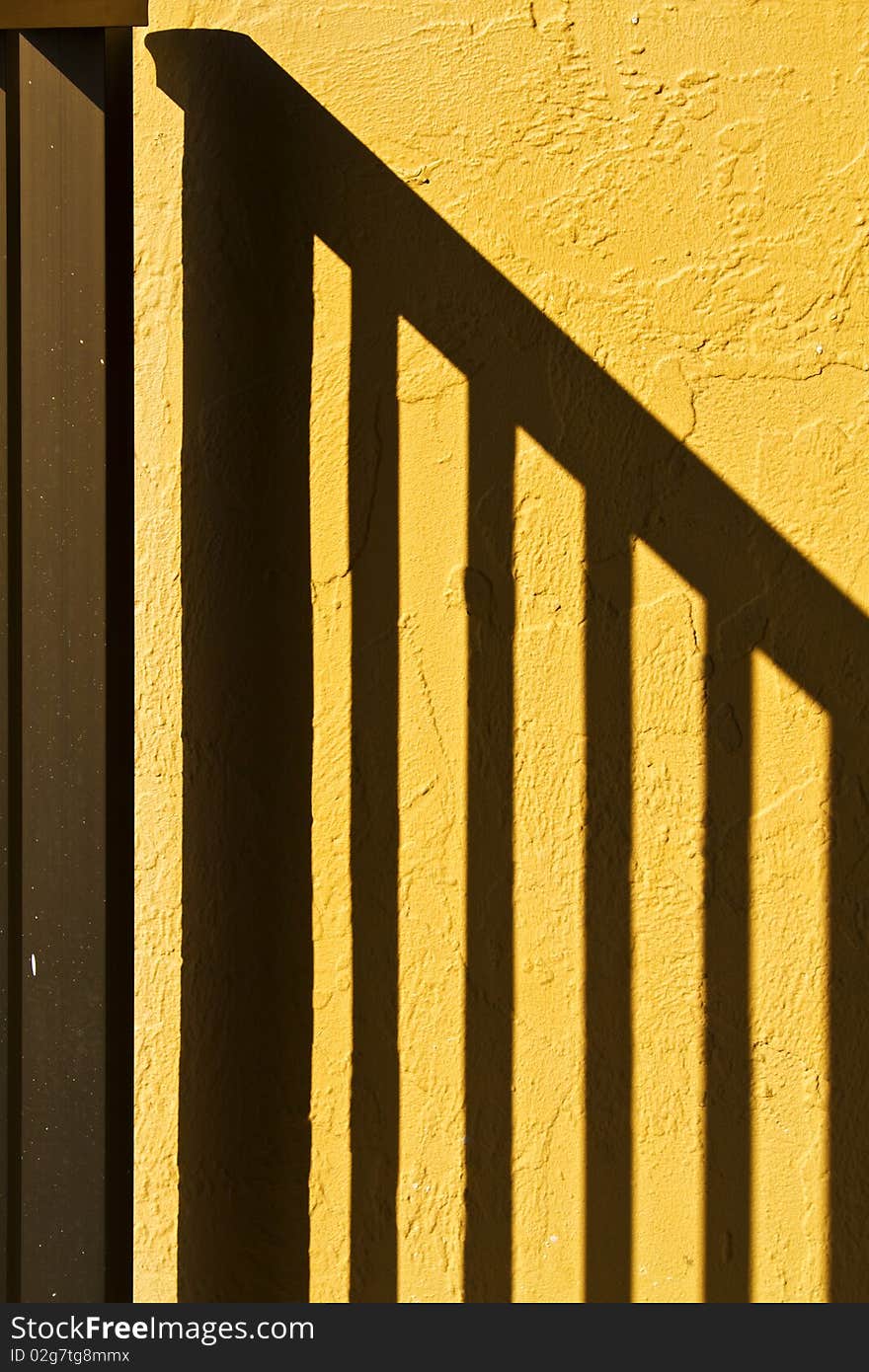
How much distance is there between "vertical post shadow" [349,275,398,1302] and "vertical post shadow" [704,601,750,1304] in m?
0.45

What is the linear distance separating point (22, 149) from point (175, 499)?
0.50m

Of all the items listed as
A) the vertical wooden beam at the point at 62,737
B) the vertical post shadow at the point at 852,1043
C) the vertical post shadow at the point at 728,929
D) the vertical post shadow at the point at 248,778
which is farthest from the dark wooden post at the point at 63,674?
the vertical post shadow at the point at 852,1043

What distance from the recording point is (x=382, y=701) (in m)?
1.78

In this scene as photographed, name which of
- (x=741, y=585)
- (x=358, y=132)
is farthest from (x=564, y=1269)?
(x=358, y=132)

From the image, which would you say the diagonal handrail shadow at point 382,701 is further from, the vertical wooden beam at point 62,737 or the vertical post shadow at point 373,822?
the vertical wooden beam at point 62,737

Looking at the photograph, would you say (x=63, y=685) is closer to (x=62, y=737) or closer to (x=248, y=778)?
(x=62, y=737)

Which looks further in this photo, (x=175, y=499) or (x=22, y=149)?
(x=175, y=499)

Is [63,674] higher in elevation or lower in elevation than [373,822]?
higher

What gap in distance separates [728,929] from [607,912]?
168 millimetres

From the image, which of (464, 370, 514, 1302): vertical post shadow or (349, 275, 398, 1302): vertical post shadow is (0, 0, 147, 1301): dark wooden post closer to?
(349, 275, 398, 1302): vertical post shadow

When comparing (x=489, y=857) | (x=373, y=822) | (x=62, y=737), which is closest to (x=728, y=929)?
(x=489, y=857)

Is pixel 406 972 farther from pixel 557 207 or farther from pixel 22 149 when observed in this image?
pixel 22 149

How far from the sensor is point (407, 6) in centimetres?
174

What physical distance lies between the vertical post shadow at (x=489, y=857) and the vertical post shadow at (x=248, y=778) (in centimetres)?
24
